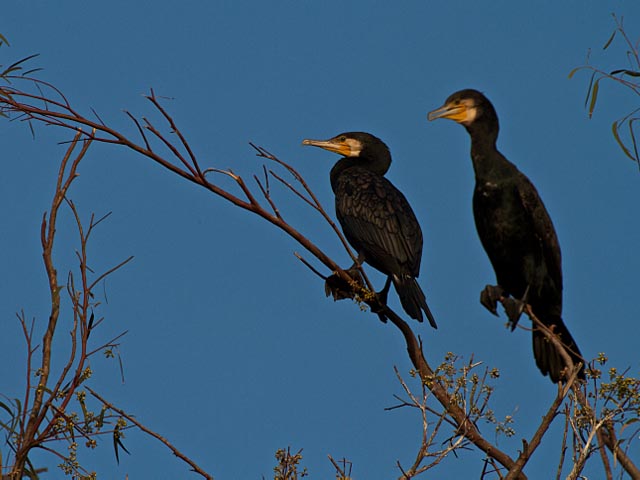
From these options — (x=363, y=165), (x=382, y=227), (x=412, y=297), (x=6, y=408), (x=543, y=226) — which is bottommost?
(x=6, y=408)

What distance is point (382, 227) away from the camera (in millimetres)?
5930

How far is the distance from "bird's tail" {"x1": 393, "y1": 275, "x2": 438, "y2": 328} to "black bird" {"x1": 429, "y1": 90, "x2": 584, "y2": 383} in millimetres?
644

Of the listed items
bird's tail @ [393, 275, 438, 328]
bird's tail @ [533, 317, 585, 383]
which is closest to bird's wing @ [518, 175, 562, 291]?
bird's tail @ [533, 317, 585, 383]

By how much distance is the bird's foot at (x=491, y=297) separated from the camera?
429 cm

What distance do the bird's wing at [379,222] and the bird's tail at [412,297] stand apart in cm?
11

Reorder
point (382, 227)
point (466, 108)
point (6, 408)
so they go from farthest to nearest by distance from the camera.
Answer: point (382, 227), point (466, 108), point (6, 408)

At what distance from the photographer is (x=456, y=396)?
378 cm

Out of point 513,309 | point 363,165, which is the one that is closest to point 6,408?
point 513,309

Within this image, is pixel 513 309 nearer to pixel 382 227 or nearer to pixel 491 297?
pixel 491 297

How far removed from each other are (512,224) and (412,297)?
39.5 inches

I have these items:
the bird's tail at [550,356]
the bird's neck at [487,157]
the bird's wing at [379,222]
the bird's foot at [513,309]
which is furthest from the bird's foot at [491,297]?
the bird's wing at [379,222]

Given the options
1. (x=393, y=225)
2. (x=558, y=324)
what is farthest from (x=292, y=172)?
(x=393, y=225)

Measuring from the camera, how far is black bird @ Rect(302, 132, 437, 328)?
18.4 ft

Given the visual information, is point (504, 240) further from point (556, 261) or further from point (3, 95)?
point (3, 95)
